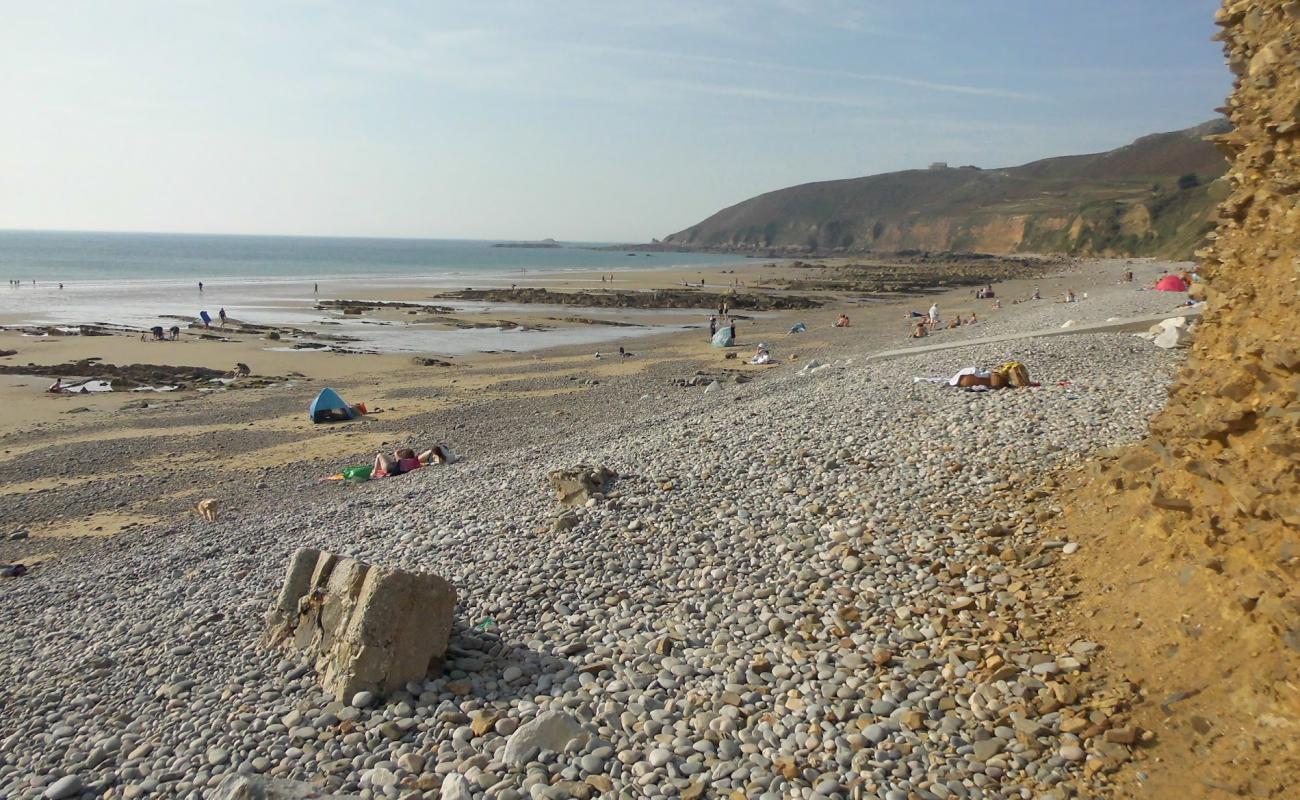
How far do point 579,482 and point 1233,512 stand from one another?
733 centimetres

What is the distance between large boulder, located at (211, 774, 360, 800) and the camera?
5.09 metres

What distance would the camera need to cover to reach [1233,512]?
18.0ft

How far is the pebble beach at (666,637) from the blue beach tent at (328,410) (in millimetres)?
8002

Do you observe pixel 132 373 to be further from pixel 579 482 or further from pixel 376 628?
pixel 376 628

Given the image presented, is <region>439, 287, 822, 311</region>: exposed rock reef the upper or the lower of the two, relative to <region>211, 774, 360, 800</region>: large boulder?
upper

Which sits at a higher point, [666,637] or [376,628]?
[376,628]

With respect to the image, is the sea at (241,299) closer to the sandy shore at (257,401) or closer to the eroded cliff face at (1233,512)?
the sandy shore at (257,401)

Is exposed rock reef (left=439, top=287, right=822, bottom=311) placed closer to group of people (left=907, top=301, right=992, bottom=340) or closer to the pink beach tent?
group of people (left=907, top=301, right=992, bottom=340)

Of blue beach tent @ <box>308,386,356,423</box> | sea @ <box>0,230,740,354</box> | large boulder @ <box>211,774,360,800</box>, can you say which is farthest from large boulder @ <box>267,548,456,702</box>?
sea @ <box>0,230,740,354</box>

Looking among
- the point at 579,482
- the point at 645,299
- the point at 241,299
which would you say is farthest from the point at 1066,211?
the point at 579,482

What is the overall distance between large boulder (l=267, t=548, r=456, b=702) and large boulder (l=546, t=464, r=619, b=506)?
389 cm

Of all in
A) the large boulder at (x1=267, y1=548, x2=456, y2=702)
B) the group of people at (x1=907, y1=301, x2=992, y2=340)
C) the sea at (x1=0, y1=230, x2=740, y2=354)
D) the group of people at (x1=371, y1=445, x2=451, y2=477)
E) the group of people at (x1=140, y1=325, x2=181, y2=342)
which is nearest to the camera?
the large boulder at (x1=267, y1=548, x2=456, y2=702)

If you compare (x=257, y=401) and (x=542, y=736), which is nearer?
(x=542, y=736)

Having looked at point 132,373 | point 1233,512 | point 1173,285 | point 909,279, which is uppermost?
point 1173,285
